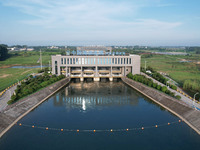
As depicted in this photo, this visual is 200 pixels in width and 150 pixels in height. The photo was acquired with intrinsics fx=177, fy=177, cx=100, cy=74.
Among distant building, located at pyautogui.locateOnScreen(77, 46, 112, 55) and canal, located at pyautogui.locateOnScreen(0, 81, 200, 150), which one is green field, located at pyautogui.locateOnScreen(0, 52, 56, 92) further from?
distant building, located at pyautogui.locateOnScreen(77, 46, 112, 55)

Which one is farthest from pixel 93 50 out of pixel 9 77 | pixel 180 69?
pixel 180 69

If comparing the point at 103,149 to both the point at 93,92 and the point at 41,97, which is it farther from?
the point at 93,92

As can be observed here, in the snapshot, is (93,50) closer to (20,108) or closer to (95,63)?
(95,63)

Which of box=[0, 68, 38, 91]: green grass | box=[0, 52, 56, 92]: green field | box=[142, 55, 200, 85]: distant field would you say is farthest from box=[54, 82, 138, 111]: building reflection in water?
box=[142, 55, 200, 85]: distant field

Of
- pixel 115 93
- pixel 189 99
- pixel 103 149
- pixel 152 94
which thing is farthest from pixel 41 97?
pixel 189 99

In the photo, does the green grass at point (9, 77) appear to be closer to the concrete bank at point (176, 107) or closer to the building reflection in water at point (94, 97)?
the building reflection in water at point (94, 97)

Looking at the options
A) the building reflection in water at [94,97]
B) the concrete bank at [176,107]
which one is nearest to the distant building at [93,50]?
the building reflection in water at [94,97]
